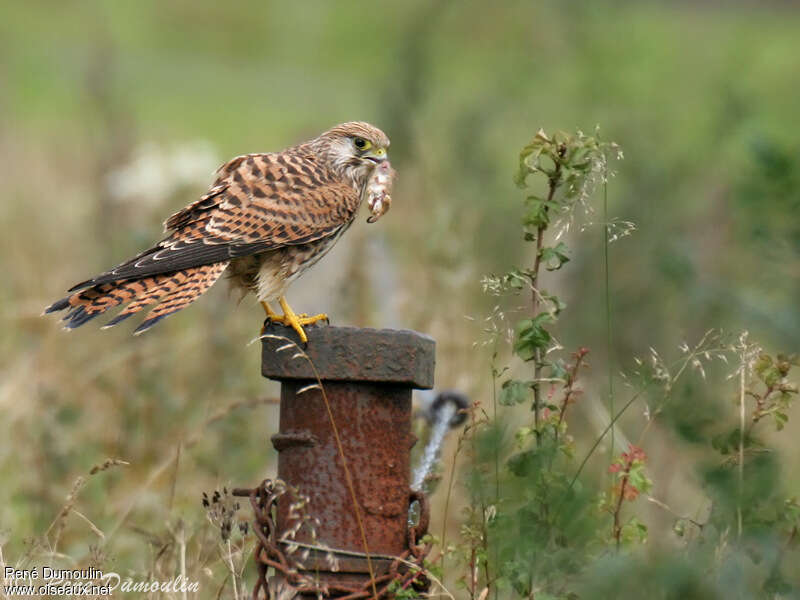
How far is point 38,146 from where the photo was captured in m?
11.1

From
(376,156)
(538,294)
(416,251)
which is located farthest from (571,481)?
(416,251)

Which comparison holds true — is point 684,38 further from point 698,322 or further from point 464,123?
point 698,322

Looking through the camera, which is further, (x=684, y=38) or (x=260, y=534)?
(x=684, y=38)

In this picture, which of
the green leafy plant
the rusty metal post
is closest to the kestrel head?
the green leafy plant

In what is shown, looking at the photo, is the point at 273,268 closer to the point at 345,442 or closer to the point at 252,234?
the point at 252,234

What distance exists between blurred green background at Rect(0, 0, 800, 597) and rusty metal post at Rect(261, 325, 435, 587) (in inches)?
23.5

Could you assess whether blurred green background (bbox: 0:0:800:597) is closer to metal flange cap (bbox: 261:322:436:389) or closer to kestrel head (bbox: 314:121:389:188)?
metal flange cap (bbox: 261:322:436:389)

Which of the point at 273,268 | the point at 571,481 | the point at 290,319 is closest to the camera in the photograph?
the point at 571,481

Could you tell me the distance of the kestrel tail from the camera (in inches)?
125

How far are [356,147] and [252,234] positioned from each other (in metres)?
0.75

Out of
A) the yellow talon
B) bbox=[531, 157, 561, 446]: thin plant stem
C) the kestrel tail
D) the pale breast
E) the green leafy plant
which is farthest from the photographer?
the pale breast

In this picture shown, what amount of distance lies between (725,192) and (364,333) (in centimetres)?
556

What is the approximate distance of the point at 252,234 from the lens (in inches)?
138

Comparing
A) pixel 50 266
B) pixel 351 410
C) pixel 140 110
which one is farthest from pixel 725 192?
pixel 140 110
